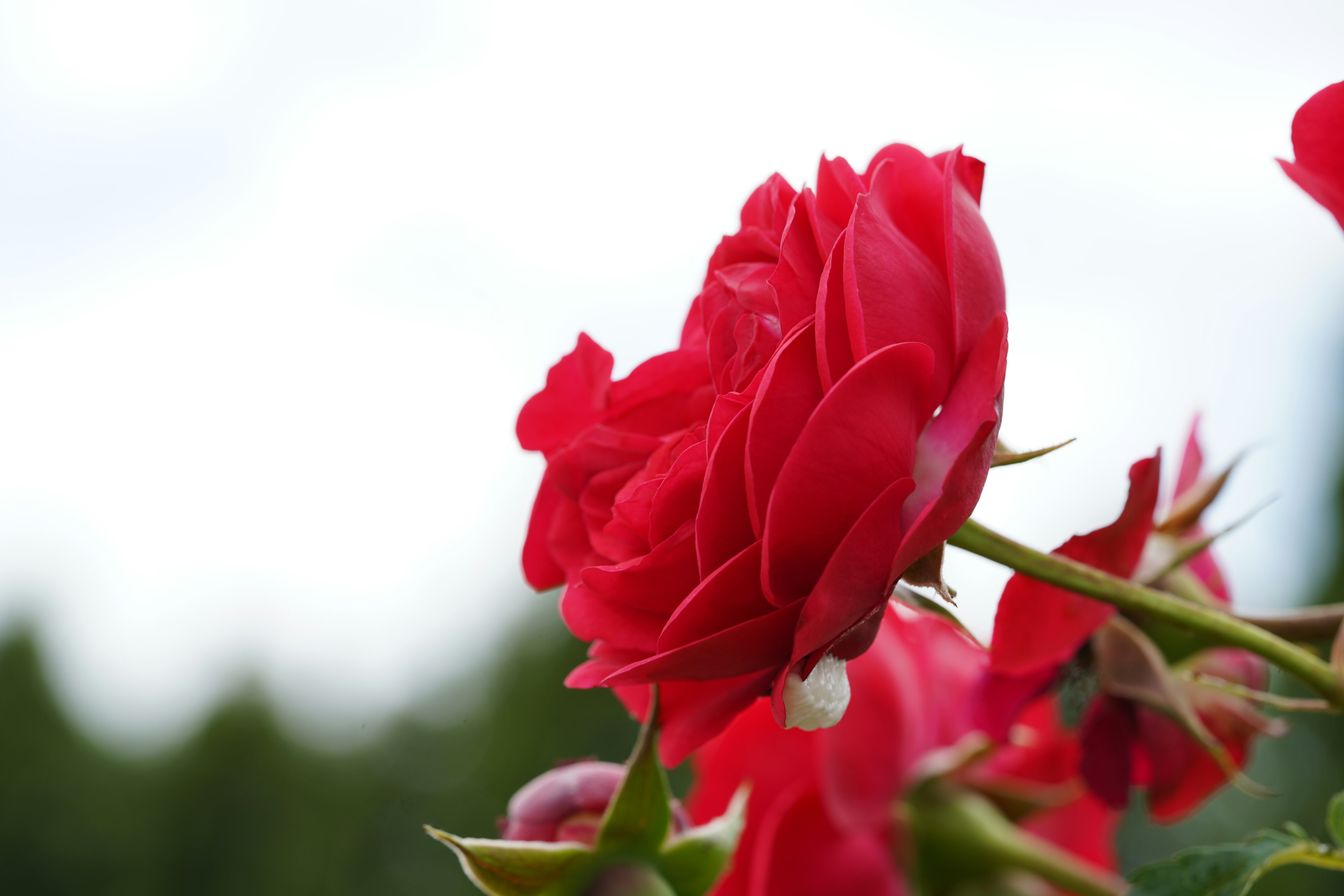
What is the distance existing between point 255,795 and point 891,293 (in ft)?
38.9

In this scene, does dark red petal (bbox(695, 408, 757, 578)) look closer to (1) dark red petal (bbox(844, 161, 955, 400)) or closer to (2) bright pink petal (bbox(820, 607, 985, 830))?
(1) dark red petal (bbox(844, 161, 955, 400))

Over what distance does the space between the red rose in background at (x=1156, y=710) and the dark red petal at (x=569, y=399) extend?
8.8 inches

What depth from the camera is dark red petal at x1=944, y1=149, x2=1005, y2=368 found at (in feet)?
1.23

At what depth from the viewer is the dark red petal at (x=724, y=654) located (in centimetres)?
34

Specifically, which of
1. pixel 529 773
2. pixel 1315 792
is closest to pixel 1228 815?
pixel 1315 792

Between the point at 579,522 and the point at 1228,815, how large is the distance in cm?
755

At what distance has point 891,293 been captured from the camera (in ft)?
1.18

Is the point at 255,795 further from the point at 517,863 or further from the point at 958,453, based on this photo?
the point at 958,453

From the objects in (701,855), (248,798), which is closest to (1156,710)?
(701,855)

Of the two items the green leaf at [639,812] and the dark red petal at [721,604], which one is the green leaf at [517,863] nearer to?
the green leaf at [639,812]

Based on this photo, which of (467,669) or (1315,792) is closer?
(1315,792)

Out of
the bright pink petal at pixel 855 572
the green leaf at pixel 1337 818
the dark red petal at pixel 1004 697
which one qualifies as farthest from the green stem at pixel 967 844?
the bright pink petal at pixel 855 572

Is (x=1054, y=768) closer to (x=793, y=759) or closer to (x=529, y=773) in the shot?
(x=793, y=759)

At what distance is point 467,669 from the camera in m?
13.5
